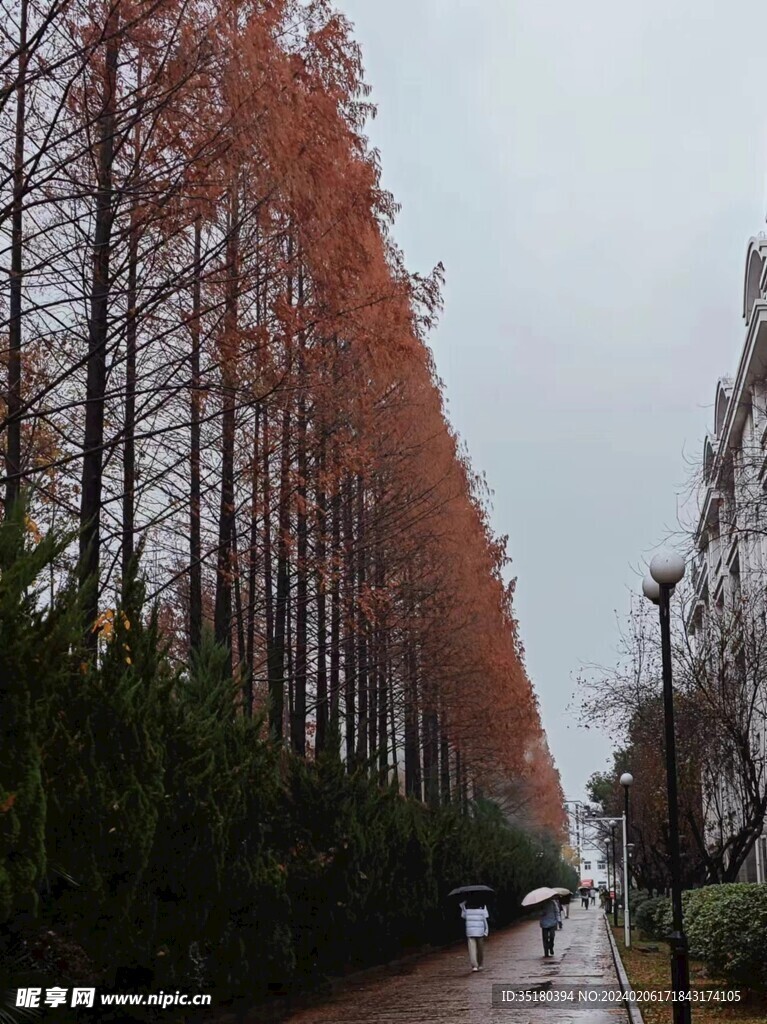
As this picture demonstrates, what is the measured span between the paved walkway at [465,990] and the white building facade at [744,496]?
18.5 feet

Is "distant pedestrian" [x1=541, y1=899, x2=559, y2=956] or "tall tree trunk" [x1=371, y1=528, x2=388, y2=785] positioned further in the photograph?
"distant pedestrian" [x1=541, y1=899, x2=559, y2=956]

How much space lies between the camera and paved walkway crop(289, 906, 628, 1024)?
52.5 ft

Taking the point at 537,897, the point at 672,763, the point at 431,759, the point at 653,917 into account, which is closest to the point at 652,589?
the point at 672,763

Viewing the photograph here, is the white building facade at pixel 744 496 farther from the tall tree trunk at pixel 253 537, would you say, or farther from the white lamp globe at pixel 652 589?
the tall tree trunk at pixel 253 537

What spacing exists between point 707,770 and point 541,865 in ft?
127

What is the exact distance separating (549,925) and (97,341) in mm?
19584

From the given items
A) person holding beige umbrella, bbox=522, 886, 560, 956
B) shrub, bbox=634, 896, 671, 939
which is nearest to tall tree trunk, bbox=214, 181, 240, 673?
person holding beige umbrella, bbox=522, 886, 560, 956

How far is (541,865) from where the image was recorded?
2591 inches

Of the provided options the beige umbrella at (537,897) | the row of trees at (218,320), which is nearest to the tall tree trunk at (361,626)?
the row of trees at (218,320)

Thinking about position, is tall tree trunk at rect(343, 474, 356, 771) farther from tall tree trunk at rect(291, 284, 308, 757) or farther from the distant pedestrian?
the distant pedestrian

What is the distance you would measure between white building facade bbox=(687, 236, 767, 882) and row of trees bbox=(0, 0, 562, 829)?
4.27 meters

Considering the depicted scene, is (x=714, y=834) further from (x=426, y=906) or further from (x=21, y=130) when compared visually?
(x=21, y=130)

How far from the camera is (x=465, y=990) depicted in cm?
2009

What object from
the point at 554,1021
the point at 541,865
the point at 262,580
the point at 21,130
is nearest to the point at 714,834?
the point at 541,865
